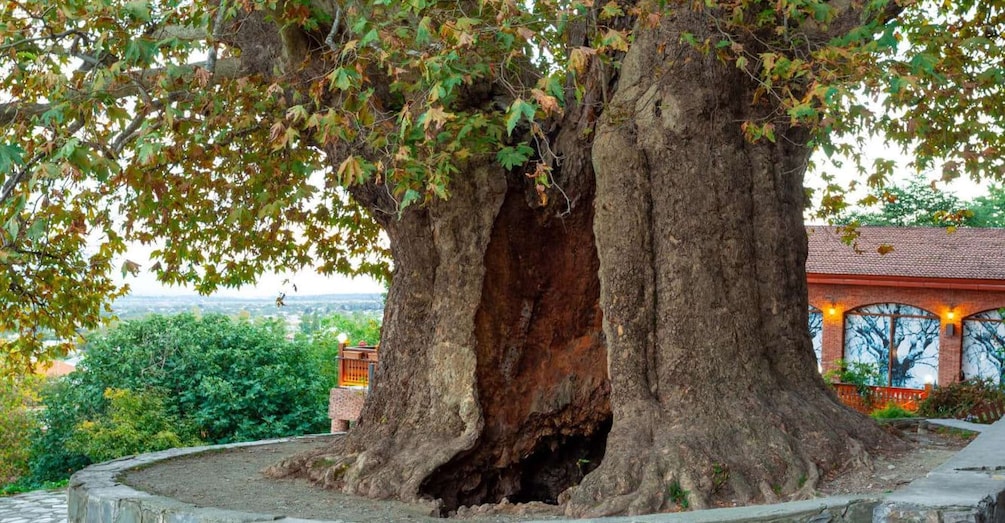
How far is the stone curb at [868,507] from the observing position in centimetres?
537

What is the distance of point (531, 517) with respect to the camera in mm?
7113

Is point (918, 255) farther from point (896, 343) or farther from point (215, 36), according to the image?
point (215, 36)

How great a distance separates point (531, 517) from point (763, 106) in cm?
390

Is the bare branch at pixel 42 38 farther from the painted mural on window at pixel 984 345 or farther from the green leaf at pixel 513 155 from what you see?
the painted mural on window at pixel 984 345

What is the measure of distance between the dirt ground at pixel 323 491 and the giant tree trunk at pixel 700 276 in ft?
1.03

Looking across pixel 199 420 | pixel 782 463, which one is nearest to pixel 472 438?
pixel 782 463

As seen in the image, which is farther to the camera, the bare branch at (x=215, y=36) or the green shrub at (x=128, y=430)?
the green shrub at (x=128, y=430)

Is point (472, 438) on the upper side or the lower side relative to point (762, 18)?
lower

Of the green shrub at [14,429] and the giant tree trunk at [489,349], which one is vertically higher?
the giant tree trunk at [489,349]

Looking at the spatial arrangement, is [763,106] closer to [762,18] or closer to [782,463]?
[762,18]

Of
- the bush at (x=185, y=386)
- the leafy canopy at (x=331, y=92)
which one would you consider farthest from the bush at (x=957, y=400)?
the bush at (x=185, y=386)

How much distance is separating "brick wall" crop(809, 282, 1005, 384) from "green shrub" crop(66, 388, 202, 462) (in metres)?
14.2

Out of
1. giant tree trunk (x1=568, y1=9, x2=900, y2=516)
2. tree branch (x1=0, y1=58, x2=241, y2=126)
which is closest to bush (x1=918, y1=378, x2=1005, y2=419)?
giant tree trunk (x1=568, y1=9, x2=900, y2=516)

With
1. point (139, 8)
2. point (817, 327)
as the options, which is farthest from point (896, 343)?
point (139, 8)
